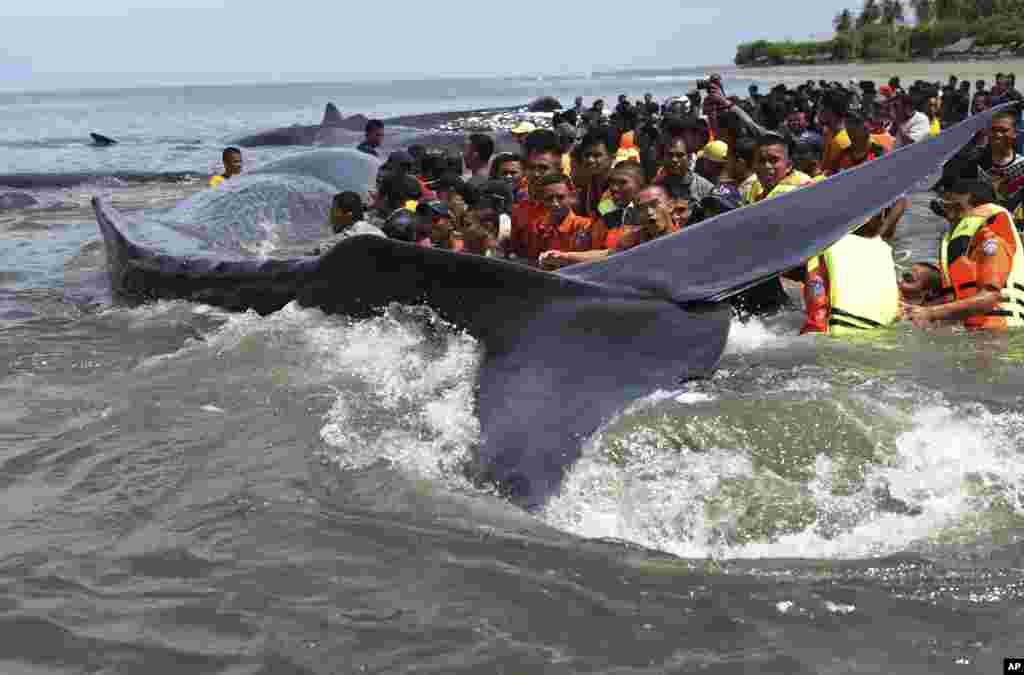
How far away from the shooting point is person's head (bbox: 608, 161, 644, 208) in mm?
7113

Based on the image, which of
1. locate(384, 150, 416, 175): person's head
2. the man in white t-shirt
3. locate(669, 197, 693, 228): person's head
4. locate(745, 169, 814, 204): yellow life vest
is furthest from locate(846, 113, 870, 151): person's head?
locate(384, 150, 416, 175): person's head

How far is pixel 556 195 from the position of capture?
737 centimetres

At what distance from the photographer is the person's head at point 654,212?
619 cm

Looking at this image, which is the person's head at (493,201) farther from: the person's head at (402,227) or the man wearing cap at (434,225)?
the person's head at (402,227)

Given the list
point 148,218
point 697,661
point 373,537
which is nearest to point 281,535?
point 373,537

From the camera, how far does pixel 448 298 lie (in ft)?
13.4

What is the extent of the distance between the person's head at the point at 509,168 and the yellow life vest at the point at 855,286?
378 centimetres

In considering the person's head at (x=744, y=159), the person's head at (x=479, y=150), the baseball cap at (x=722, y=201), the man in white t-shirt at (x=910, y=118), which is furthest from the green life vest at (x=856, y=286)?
the man in white t-shirt at (x=910, y=118)

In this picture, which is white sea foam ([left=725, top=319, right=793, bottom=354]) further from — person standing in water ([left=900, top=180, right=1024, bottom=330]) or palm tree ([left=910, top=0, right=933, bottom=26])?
palm tree ([left=910, top=0, right=933, bottom=26])

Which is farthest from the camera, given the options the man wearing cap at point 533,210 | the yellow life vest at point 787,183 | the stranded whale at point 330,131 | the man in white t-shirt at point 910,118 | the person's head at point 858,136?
the stranded whale at point 330,131

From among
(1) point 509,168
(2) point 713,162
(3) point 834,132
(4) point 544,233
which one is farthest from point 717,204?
(3) point 834,132

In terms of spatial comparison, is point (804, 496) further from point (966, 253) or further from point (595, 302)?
point (966, 253)

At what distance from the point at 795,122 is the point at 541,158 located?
1105 cm

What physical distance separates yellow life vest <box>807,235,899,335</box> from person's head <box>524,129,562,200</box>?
7.22 ft
